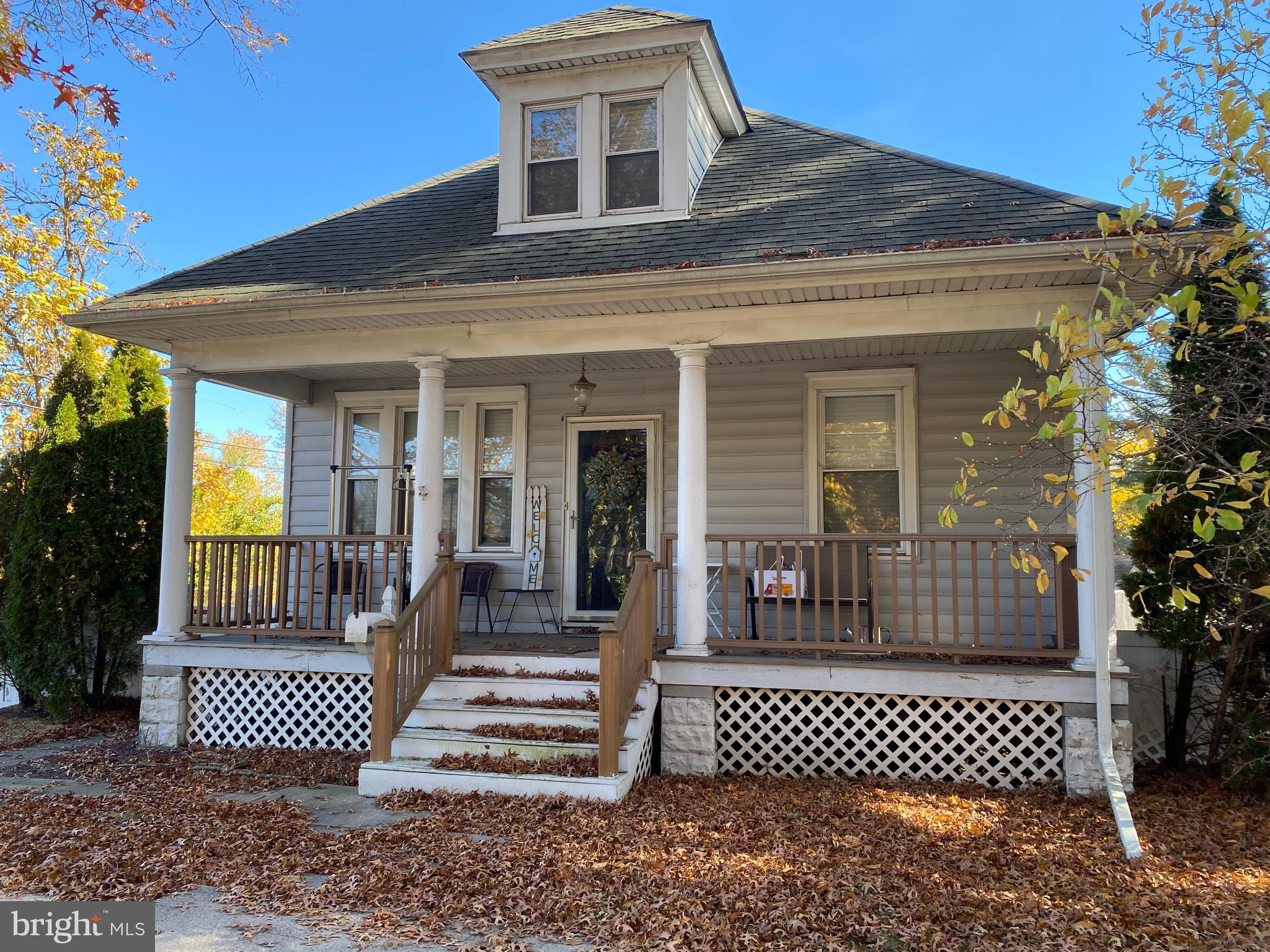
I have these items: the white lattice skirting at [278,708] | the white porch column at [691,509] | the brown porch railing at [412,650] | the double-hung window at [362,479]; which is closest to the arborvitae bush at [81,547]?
the white lattice skirting at [278,708]

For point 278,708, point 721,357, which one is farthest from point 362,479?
point 721,357

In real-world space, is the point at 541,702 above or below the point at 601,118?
below

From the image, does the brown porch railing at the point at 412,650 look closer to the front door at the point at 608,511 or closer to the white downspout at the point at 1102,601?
the front door at the point at 608,511

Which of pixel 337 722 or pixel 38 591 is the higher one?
pixel 38 591

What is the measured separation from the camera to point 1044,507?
24.1ft

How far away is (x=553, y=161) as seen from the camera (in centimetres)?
786

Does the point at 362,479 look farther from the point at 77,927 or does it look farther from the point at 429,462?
the point at 77,927

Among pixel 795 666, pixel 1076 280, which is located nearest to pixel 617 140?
pixel 1076 280

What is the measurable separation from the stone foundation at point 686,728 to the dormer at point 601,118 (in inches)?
156

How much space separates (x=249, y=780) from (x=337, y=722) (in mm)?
1066

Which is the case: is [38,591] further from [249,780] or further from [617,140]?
[617,140]

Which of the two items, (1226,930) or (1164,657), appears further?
(1164,657)

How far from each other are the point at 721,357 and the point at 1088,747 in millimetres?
4294

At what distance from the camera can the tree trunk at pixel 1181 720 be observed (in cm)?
620
